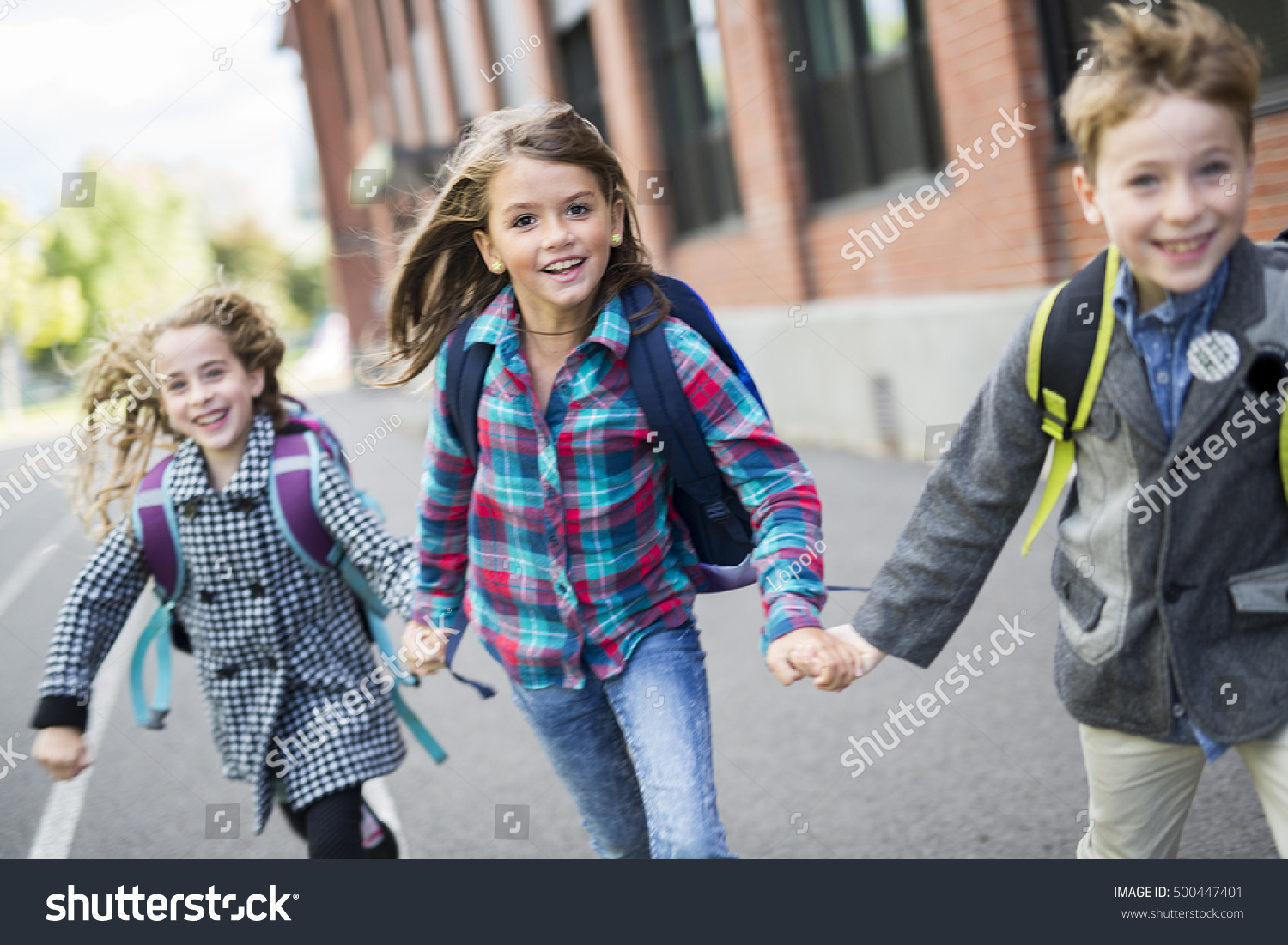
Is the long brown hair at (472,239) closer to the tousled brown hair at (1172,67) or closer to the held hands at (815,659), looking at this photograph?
the held hands at (815,659)

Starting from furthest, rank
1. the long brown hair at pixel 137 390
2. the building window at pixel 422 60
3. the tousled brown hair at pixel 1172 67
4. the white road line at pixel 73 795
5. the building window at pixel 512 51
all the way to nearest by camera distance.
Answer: the building window at pixel 422 60, the building window at pixel 512 51, the white road line at pixel 73 795, the long brown hair at pixel 137 390, the tousled brown hair at pixel 1172 67

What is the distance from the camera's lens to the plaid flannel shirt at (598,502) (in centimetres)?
228

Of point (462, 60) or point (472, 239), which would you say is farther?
point (462, 60)

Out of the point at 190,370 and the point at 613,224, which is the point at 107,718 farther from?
the point at 613,224

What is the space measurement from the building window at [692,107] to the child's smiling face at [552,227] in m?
8.61

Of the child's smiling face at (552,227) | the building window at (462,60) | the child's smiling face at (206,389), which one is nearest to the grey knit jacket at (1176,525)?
the child's smiling face at (552,227)

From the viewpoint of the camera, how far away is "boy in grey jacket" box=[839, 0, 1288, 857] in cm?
178

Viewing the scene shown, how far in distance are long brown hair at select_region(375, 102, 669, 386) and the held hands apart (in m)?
0.64

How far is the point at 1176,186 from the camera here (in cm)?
A: 177

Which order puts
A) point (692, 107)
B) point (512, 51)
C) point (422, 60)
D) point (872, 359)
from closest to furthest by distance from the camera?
point (872, 359), point (692, 107), point (512, 51), point (422, 60)

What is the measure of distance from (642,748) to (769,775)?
1836 millimetres

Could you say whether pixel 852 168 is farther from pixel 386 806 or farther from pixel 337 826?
pixel 337 826

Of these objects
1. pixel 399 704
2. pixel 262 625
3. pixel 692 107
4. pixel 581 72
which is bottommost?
pixel 399 704

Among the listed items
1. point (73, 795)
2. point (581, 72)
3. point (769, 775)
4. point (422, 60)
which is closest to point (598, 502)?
point (769, 775)
